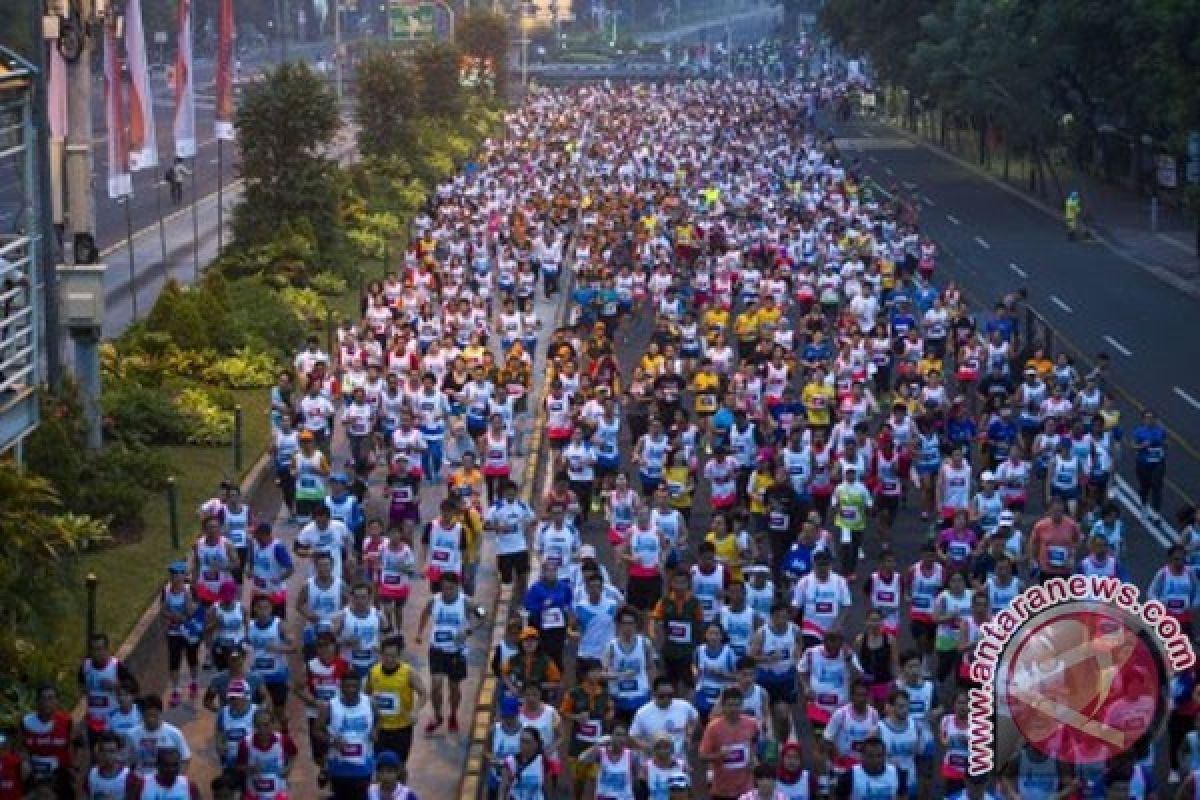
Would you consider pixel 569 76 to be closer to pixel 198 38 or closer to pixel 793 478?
pixel 198 38

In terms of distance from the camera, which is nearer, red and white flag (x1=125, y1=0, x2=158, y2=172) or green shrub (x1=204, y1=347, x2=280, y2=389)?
red and white flag (x1=125, y1=0, x2=158, y2=172)

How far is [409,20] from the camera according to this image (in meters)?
109

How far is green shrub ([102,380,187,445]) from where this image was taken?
28406 mm

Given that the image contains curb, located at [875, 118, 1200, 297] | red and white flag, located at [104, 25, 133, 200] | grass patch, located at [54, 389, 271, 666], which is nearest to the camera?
grass patch, located at [54, 389, 271, 666]

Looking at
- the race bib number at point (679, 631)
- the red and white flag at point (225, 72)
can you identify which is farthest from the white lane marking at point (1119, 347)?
the race bib number at point (679, 631)

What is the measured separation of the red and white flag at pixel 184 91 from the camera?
3338 cm

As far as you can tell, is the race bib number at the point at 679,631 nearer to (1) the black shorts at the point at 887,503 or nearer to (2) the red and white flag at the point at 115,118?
(1) the black shorts at the point at 887,503

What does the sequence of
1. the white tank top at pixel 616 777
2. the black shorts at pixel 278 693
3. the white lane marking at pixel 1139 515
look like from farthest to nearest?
the white lane marking at pixel 1139 515 < the black shorts at pixel 278 693 < the white tank top at pixel 616 777

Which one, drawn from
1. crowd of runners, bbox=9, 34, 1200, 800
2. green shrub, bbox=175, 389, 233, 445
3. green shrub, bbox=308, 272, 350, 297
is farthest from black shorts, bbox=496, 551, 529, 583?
green shrub, bbox=308, 272, 350, 297

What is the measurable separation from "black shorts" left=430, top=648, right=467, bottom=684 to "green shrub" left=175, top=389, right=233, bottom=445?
11796mm

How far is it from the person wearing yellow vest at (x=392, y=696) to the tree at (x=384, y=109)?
4964 cm

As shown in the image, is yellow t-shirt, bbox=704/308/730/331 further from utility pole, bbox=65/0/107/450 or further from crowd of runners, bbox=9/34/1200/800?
utility pole, bbox=65/0/107/450

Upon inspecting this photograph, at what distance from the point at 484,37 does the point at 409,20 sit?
1098cm

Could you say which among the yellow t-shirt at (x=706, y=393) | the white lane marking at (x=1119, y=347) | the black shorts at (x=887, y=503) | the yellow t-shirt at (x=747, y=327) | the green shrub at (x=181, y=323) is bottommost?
the white lane marking at (x=1119, y=347)
